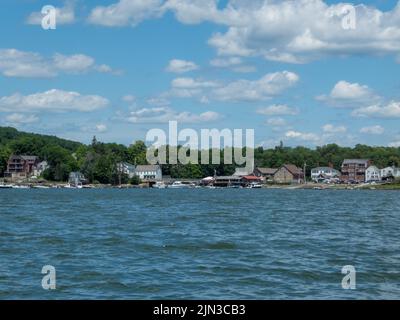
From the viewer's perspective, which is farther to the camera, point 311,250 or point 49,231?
point 49,231

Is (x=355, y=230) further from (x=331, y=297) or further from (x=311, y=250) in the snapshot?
(x=331, y=297)

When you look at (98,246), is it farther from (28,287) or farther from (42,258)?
(28,287)

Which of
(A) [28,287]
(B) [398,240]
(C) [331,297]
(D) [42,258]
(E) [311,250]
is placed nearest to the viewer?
(C) [331,297]

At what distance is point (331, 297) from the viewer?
20531mm

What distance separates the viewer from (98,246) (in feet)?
109

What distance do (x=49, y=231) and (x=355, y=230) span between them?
769 inches

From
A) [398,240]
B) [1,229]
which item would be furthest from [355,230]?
[1,229]
